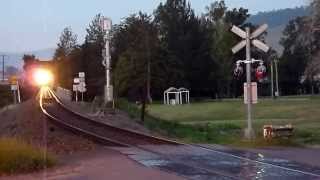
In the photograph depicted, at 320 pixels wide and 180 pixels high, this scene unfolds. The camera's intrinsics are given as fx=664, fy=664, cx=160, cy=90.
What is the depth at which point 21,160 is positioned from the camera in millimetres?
16828

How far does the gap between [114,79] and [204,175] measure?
96187mm

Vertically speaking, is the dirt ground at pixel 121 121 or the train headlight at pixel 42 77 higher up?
the train headlight at pixel 42 77

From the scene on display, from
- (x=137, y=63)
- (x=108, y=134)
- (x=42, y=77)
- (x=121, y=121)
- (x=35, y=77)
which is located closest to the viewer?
(x=108, y=134)

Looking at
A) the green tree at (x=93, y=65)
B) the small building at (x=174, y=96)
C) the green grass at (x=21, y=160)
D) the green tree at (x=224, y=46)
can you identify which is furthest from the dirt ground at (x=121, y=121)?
the green tree at (x=224, y=46)

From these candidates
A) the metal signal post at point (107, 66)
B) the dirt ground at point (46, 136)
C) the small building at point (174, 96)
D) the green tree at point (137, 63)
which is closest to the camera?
the dirt ground at point (46, 136)

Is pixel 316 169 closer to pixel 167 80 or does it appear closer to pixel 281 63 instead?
pixel 167 80

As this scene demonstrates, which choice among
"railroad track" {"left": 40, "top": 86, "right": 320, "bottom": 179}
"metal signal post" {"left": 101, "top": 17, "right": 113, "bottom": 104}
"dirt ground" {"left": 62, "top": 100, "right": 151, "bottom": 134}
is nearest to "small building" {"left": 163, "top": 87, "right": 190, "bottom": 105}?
"metal signal post" {"left": 101, "top": 17, "right": 113, "bottom": 104}

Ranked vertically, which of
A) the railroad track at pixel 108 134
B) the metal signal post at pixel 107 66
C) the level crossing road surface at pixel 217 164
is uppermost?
the metal signal post at pixel 107 66

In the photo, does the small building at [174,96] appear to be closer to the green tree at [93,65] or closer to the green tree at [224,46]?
the green tree at [93,65]

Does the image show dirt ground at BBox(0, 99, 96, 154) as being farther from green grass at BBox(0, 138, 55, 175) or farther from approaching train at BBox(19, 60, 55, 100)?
approaching train at BBox(19, 60, 55, 100)

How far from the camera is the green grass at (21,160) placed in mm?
16500

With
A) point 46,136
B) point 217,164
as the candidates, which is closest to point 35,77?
point 46,136

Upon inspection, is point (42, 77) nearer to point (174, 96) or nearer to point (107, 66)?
point (174, 96)

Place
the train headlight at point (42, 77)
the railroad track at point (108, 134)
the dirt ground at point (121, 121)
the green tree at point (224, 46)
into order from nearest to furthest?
the railroad track at point (108, 134), the dirt ground at point (121, 121), the train headlight at point (42, 77), the green tree at point (224, 46)
